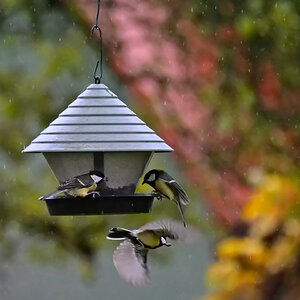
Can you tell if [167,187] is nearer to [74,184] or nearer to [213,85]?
[74,184]

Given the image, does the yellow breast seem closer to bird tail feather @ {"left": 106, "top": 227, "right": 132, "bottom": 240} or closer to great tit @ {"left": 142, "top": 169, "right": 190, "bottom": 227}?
great tit @ {"left": 142, "top": 169, "right": 190, "bottom": 227}

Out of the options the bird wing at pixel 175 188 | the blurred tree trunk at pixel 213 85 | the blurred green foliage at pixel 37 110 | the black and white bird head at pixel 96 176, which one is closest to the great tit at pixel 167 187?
the bird wing at pixel 175 188

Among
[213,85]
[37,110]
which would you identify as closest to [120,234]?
[213,85]

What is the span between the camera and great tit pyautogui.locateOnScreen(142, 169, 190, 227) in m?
2.99

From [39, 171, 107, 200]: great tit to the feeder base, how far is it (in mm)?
33

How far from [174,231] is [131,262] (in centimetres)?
15

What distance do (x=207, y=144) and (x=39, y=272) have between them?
1.42m

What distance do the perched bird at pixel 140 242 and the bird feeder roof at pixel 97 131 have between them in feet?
0.75

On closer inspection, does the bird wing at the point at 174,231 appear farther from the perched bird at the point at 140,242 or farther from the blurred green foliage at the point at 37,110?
the blurred green foliage at the point at 37,110

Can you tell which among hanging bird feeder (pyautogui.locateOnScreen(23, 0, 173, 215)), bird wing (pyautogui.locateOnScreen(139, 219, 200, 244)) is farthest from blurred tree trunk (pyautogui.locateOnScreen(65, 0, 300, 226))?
bird wing (pyautogui.locateOnScreen(139, 219, 200, 244))

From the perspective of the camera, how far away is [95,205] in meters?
2.98

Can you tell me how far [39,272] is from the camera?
6.20 metres

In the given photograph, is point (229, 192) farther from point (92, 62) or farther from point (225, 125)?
point (92, 62)

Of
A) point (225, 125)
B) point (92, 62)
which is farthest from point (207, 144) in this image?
point (92, 62)
